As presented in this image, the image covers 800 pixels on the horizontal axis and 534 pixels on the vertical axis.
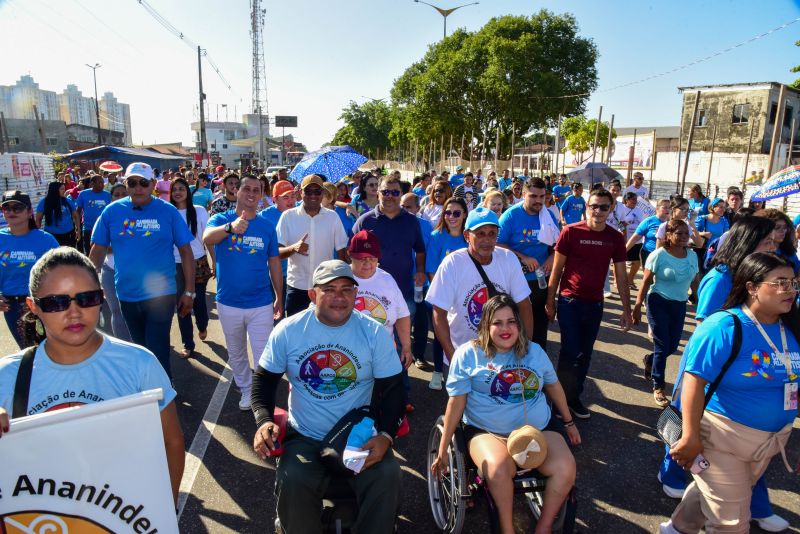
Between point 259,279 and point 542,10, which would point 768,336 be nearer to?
point 259,279

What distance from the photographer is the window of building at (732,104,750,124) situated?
36875 mm

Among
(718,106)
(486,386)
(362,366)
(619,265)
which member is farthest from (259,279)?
(718,106)

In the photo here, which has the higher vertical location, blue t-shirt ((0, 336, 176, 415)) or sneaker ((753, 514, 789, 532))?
blue t-shirt ((0, 336, 176, 415))

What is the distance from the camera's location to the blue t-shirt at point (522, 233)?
536 centimetres

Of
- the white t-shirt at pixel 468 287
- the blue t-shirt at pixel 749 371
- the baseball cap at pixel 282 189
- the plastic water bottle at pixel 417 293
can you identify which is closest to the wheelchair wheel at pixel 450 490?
the white t-shirt at pixel 468 287

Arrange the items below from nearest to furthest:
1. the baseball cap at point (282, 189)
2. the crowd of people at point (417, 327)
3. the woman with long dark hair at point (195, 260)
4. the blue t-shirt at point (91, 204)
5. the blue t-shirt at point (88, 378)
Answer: the blue t-shirt at point (88, 378) < the crowd of people at point (417, 327) < the woman with long dark hair at point (195, 260) < the baseball cap at point (282, 189) < the blue t-shirt at point (91, 204)

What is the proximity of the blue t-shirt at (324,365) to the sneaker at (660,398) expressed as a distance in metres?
3.20

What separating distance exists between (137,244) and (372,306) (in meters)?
2.04

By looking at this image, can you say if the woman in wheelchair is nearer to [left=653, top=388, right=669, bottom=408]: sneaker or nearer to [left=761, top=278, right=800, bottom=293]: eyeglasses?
[left=761, top=278, right=800, bottom=293]: eyeglasses

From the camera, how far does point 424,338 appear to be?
581 cm

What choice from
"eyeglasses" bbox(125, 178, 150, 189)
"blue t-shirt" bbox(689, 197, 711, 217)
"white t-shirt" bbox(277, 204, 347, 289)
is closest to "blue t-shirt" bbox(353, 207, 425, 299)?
"white t-shirt" bbox(277, 204, 347, 289)

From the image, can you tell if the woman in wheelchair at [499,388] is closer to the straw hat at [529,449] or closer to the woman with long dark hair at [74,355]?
the straw hat at [529,449]

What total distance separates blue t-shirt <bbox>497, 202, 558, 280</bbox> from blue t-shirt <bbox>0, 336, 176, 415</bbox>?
3948 millimetres

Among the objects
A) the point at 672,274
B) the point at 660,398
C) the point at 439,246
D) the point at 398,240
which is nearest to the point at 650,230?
the point at 672,274
